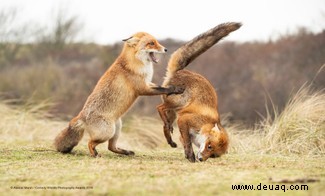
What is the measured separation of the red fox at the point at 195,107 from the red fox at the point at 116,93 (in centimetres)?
23

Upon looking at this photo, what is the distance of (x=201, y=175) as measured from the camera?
626 centimetres

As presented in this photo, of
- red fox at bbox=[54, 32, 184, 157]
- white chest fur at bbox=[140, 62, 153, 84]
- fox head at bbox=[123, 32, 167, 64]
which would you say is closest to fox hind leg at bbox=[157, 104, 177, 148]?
red fox at bbox=[54, 32, 184, 157]

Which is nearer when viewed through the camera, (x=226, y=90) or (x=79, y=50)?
(x=226, y=90)

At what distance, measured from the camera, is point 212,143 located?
795 cm

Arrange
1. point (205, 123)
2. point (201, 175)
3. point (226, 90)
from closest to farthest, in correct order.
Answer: point (201, 175) < point (205, 123) < point (226, 90)

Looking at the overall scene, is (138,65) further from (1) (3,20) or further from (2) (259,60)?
(1) (3,20)

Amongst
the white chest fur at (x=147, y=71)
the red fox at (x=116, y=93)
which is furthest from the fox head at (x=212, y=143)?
the white chest fur at (x=147, y=71)

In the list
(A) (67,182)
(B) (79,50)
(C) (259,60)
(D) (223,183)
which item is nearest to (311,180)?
(D) (223,183)

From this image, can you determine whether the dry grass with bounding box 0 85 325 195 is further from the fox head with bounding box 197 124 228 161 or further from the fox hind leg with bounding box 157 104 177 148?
the fox hind leg with bounding box 157 104 177 148

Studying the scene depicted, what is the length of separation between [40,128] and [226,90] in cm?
1126

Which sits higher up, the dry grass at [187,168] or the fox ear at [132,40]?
the fox ear at [132,40]

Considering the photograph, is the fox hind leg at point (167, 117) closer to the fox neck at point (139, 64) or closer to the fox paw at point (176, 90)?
the fox paw at point (176, 90)

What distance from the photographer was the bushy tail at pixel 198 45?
8.76m

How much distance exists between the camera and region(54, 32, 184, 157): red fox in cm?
841
